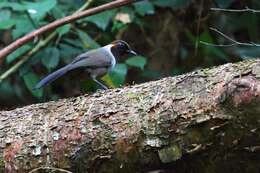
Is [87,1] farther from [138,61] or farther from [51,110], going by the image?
[51,110]

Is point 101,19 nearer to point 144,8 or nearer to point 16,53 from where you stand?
point 144,8

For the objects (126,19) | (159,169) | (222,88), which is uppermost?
(126,19)

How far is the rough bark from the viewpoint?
2.10m

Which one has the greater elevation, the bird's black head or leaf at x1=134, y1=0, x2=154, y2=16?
leaf at x1=134, y1=0, x2=154, y2=16

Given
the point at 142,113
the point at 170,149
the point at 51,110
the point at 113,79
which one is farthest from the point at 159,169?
the point at 113,79

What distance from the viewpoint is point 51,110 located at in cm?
269

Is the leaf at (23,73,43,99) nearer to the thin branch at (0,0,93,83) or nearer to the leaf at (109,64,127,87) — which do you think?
the thin branch at (0,0,93,83)

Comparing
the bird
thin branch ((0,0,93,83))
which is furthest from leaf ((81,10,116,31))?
the bird

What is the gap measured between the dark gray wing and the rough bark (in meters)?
0.76

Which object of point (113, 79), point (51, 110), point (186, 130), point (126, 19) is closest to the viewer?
point (186, 130)

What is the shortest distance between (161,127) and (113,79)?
1877 millimetres

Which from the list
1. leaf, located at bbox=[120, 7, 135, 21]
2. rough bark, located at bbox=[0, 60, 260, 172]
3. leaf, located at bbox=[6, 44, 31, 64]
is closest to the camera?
rough bark, located at bbox=[0, 60, 260, 172]

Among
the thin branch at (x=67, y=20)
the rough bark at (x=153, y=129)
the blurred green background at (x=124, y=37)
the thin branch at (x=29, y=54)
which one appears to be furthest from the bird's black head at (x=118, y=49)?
the rough bark at (x=153, y=129)

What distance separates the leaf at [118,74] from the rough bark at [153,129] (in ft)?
4.43
